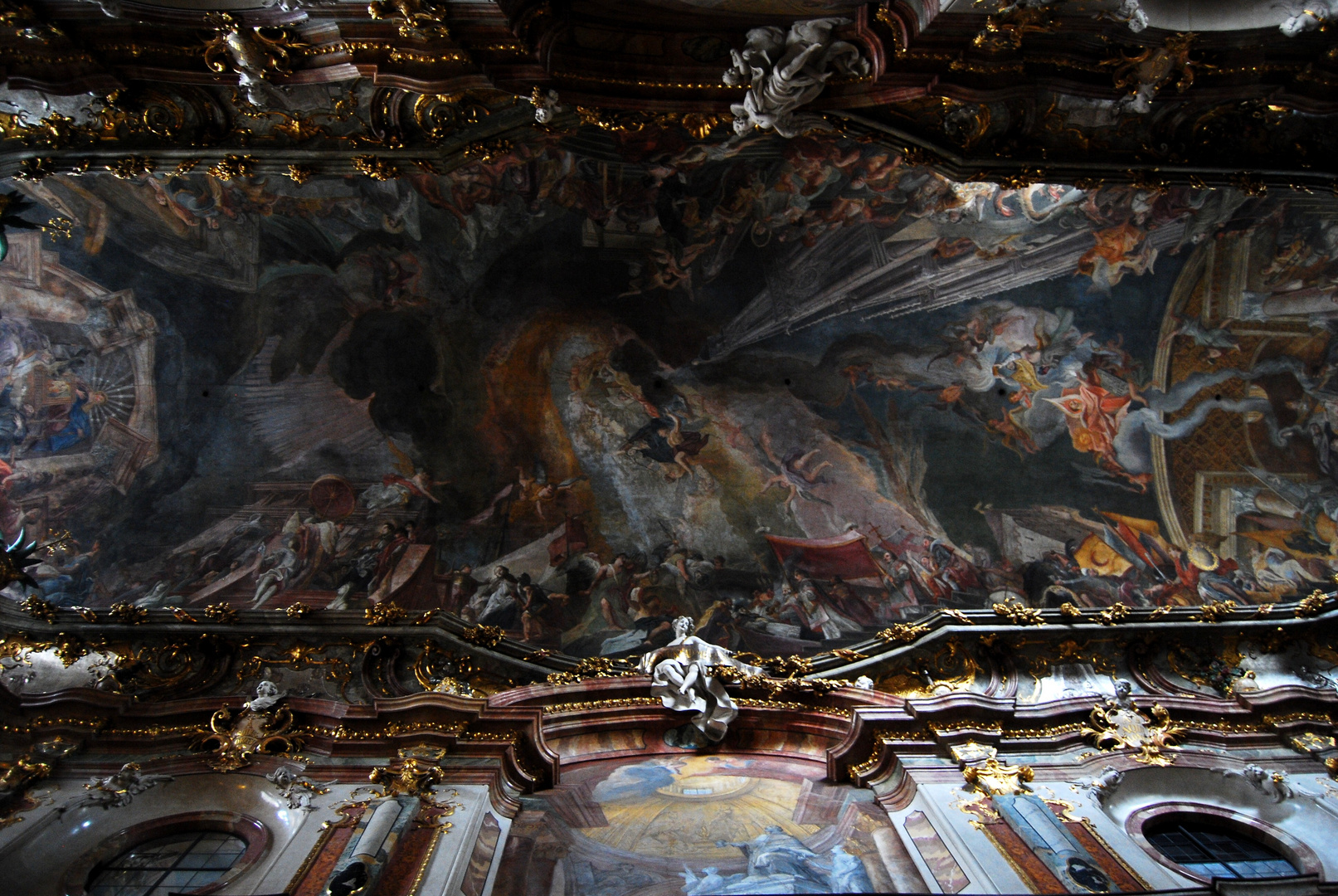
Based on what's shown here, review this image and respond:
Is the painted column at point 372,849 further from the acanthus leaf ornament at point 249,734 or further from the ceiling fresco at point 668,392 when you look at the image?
the ceiling fresco at point 668,392

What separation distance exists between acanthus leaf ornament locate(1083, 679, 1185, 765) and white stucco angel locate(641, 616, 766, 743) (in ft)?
14.1

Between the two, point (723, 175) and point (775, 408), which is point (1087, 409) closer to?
point (775, 408)

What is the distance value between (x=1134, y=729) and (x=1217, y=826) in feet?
4.24

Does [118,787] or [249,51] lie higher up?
[249,51]

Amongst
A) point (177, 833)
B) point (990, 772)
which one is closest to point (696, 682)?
point (990, 772)

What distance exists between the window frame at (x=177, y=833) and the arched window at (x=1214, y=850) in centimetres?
965

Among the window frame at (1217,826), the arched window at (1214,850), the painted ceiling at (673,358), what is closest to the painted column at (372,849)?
the painted ceiling at (673,358)

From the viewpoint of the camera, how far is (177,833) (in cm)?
883

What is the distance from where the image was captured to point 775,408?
46.1 ft

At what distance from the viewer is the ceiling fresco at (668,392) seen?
11492 millimetres

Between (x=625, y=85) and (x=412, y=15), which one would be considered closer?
(x=412, y=15)

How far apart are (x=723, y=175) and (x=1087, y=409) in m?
6.75

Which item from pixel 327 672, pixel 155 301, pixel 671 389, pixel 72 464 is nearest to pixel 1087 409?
pixel 671 389

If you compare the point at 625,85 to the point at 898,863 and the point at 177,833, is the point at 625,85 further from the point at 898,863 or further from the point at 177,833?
the point at 177,833
